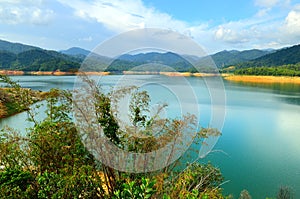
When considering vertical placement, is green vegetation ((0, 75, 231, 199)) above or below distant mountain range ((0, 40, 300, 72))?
below

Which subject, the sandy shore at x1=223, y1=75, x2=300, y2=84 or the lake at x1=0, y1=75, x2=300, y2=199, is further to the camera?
the sandy shore at x1=223, y1=75, x2=300, y2=84

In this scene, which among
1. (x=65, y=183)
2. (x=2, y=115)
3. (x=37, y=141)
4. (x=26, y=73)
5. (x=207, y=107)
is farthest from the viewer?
(x=26, y=73)

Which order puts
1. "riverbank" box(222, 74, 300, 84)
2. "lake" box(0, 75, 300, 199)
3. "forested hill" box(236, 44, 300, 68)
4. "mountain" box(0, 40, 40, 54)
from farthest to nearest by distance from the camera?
"mountain" box(0, 40, 40, 54) → "forested hill" box(236, 44, 300, 68) → "riverbank" box(222, 74, 300, 84) → "lake" box(0, 75, 300, 199)

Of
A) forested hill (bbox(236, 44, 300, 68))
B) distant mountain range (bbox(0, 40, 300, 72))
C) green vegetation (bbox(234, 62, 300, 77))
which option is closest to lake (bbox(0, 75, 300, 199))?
distant mountain range (bbox(0, 40, 300, 72))

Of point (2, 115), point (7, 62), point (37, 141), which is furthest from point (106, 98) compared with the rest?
point (7, 62)

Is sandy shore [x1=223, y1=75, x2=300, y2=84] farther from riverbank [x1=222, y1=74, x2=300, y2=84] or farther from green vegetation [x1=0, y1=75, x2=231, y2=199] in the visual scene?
green vegetation [x1=0, y1=75, x2=231, y2=199]

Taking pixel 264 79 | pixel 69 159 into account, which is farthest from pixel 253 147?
pixel 264 79

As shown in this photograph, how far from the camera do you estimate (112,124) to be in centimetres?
312

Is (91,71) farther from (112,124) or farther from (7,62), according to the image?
(7,62)

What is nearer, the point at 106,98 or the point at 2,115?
the point at 106,98

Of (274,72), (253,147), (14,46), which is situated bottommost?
(253,147)

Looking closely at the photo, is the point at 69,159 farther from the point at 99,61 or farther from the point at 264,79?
the point at 264,79

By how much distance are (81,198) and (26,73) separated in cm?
4971

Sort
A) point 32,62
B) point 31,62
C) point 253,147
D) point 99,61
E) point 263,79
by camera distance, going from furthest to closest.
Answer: point 32,62 < point 31,62 < point 263,79 < point 253,147 < point 99,61
